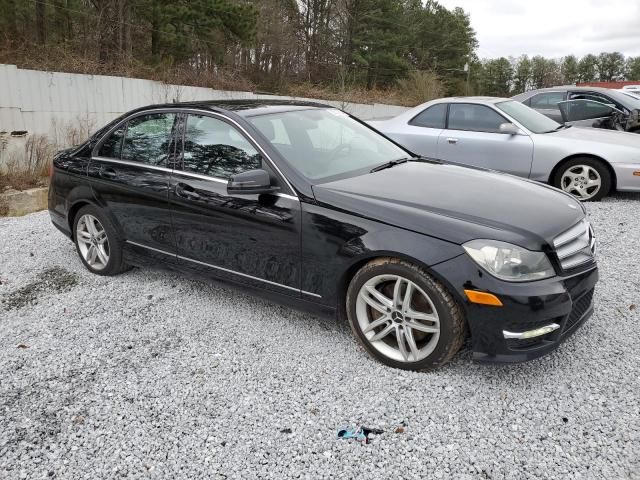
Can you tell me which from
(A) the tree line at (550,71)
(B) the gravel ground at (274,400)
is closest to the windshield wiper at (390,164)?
(B) the gravel ground at (274,400)

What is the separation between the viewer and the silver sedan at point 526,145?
21.6 ft

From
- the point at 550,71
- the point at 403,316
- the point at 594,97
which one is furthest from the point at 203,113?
the point at 550,71

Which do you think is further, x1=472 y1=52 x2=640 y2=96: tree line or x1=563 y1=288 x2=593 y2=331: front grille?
x1=472 y1=52 x2=640 y2=96: tree line

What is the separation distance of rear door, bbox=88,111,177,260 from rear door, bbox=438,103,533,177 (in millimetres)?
4211

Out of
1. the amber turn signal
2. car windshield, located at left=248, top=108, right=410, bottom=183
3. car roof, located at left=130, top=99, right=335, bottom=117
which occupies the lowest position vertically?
the amber turn signal

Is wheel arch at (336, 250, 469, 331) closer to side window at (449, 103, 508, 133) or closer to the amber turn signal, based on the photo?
the amber turn signal

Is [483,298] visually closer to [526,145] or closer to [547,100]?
[526,145]

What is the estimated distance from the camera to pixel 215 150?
146 inches

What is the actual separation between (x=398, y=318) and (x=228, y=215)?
4.49 feet

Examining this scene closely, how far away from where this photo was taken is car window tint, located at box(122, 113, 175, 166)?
3998 mm

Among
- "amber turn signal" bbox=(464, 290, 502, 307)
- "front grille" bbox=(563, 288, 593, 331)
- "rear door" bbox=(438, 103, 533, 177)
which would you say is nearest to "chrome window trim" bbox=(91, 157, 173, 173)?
"amber turn signal" bbox=(464, 290, 502, 307)

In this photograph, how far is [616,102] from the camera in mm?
9609

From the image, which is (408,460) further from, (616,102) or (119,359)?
(616,102)

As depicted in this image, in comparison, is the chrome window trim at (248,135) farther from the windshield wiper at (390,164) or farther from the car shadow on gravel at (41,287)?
the car shadow on gravel at (41,287)
